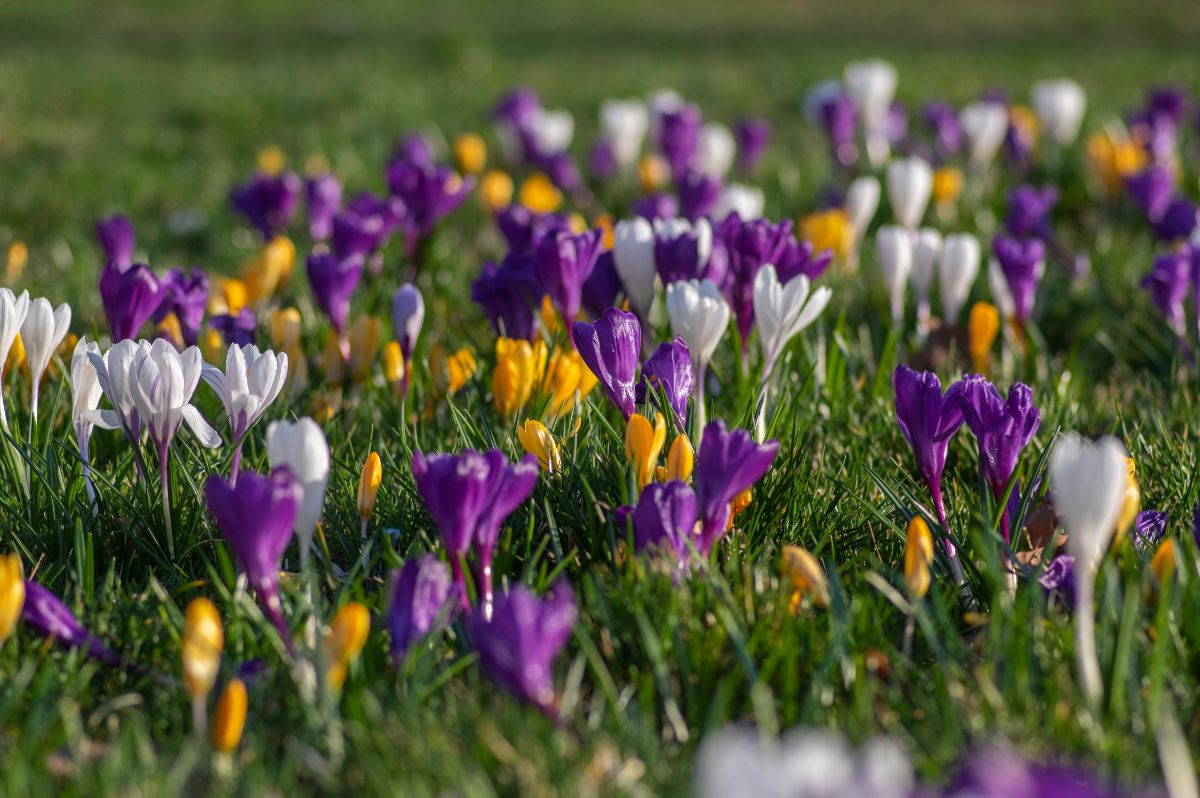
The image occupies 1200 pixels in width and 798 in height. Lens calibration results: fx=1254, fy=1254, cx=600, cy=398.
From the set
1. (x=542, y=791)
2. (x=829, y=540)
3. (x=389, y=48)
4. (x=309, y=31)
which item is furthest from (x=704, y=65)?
(x=542, y=791)

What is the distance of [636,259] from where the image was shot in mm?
2648

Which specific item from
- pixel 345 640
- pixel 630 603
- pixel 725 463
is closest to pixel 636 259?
pixel 725 463

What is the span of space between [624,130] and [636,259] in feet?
8.72

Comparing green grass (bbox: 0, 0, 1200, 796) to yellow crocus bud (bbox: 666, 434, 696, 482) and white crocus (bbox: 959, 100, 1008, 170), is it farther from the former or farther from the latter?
white crocus (bbox: 959, 100, 1008, 170)

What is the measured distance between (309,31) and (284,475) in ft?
45.6

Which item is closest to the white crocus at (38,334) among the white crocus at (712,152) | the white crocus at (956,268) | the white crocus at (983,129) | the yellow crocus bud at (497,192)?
the white crocus at (956,268)

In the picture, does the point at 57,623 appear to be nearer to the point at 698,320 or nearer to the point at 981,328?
the point at 698,320

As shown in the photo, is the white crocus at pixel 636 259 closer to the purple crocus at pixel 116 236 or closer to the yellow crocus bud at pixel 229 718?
the yellow crocus bud at pixel 229 718

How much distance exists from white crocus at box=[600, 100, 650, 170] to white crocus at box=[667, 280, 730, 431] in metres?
3.02

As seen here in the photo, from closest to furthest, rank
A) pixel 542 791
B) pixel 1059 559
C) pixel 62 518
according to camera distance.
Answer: pixel 542 791, pixel 1059 559, pixel 62 518

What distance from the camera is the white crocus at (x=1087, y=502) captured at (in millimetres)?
1482

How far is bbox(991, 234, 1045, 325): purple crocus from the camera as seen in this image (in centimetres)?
310

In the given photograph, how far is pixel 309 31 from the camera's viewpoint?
14.5 m

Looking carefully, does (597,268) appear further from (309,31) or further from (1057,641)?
(309,31)
